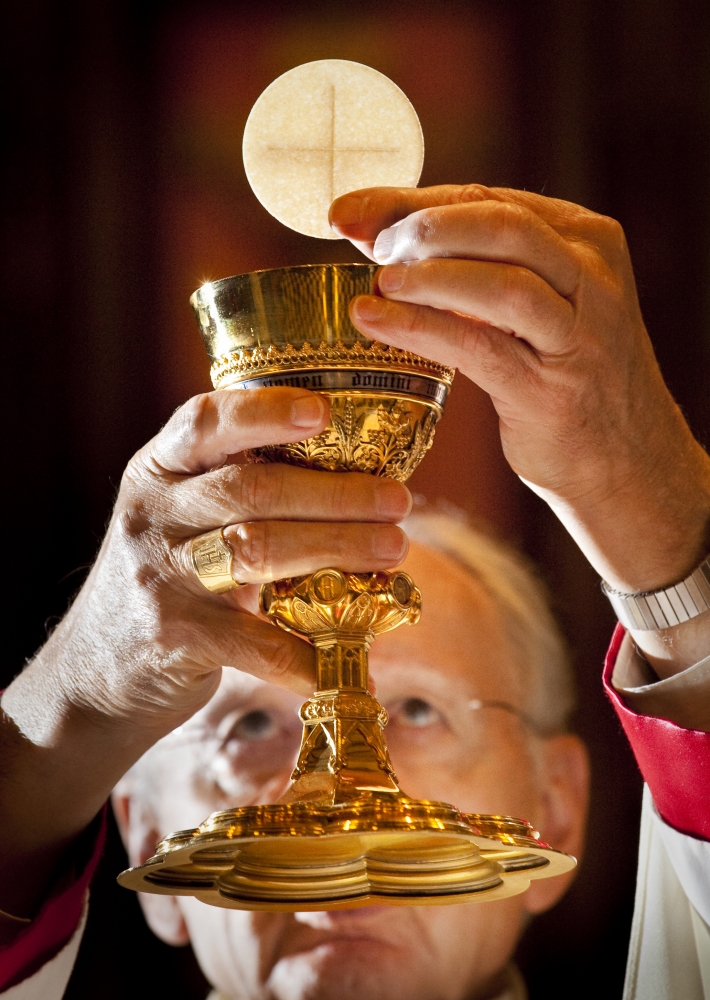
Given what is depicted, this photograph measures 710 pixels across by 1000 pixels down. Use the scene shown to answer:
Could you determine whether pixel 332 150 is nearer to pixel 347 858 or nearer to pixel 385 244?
pixel 385 244

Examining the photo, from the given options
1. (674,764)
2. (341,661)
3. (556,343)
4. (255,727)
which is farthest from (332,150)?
(255,727)

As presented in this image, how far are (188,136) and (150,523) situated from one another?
1.30 m

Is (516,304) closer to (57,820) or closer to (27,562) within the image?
(57,820)

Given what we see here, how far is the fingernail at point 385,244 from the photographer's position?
95 cm

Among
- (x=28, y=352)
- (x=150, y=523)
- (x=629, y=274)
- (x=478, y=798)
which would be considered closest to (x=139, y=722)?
(x=150, y=523)

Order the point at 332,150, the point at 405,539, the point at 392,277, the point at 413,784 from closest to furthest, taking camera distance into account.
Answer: the point at 392,277 → the point at 405,539 → the point at 332,150 → the point at 413,784

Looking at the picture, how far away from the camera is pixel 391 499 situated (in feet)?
3.35

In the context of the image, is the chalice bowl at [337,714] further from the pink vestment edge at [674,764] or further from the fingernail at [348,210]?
the pink vestment edge at [674,764]

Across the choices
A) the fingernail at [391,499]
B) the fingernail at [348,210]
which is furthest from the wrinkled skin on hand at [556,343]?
the fingernail at [391,499]

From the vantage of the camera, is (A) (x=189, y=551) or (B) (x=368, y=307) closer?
(B) (x=368, y=307)

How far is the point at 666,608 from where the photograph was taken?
1.30 m

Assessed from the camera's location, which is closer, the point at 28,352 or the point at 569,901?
the point at 569,901

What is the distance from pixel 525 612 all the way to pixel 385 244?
103 centimetres

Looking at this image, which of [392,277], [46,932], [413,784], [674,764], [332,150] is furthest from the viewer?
[413,784]
